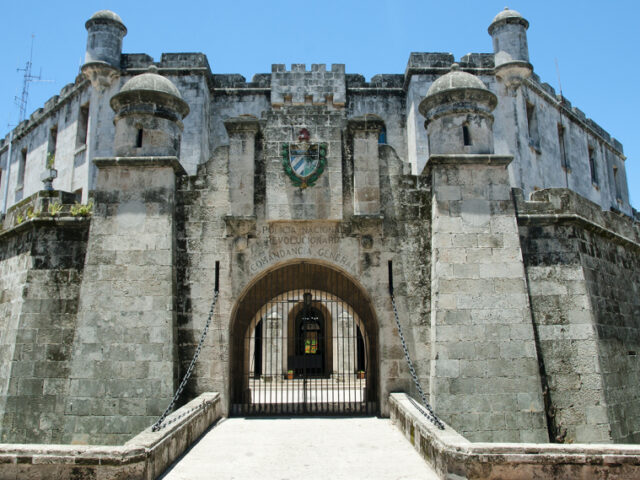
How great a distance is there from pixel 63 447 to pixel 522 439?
7.21m

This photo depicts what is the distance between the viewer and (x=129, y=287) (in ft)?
32.8

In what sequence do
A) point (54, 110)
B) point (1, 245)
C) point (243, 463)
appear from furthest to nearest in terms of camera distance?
1. point (54, 110)
2. point (1, 245)
3. point (243, 463)

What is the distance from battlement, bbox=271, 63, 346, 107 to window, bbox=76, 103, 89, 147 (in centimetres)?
860

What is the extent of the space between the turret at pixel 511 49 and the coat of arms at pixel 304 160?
516 inches

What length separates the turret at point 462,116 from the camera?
1066cm

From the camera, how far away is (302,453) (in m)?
7.77

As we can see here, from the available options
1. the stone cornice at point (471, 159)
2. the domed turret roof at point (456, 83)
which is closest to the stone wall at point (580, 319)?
the stone cornice at point (471, 159)

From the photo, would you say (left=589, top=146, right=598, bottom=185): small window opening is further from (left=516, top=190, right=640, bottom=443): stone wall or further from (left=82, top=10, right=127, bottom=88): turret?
(left=82, top=10, right=127, bottom=88): turret

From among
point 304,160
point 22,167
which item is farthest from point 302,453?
point 22,167

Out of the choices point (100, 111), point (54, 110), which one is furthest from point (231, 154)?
point (54, 110)

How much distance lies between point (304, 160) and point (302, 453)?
5535 mm

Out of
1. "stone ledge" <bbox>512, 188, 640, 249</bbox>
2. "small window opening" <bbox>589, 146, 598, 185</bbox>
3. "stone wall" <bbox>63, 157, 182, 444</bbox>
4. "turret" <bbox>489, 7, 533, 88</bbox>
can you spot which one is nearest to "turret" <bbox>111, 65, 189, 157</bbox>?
"stone wall" <bbox>63, 157, 182, 444</bbox>

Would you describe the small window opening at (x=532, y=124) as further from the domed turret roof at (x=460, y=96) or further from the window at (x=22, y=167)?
the window at (x=22, y=167)

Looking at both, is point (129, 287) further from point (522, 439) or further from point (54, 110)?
point (54, 110)
